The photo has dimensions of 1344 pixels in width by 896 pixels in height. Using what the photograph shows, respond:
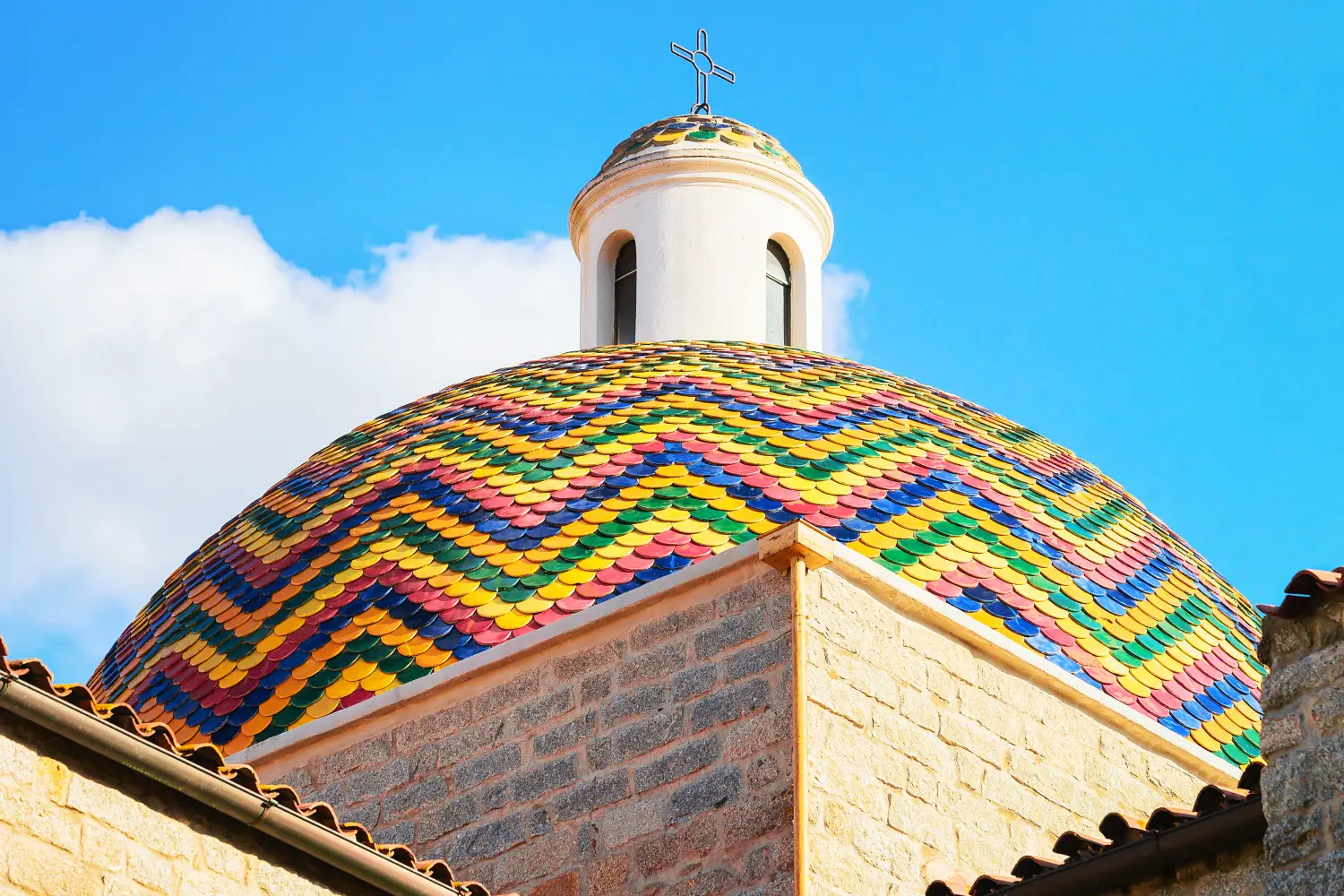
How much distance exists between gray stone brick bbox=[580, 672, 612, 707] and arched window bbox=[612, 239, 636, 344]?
6.47 m

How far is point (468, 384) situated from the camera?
42.9ft

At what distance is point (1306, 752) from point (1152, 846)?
0.53 m

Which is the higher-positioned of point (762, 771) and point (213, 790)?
point (762, 771)

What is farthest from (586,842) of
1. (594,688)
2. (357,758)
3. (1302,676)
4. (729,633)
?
(1302,676)

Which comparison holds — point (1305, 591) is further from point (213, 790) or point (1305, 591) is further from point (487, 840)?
point (487, 840)

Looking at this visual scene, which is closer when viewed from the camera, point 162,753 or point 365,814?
point 162,753

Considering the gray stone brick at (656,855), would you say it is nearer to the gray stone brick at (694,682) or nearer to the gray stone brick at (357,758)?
the gray stone brick at (694,682)

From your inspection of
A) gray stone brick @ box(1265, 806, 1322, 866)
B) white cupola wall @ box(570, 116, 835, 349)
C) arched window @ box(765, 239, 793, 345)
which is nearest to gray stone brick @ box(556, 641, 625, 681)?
gray stone brick @ box(1265, 806, 1322, 866)

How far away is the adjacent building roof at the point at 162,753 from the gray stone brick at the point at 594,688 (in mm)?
2038

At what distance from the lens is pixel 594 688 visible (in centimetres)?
862

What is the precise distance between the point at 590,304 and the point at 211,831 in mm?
9403

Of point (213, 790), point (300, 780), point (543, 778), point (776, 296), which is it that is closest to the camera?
point (213, 790)

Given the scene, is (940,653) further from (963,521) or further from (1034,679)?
(963,521)

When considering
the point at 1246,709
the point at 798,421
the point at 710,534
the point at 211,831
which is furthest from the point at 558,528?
the point at 211,831
